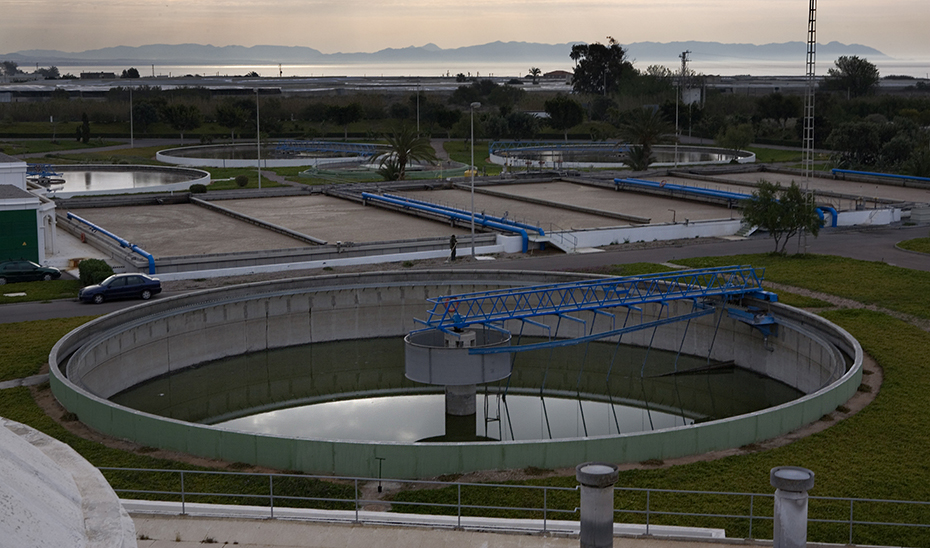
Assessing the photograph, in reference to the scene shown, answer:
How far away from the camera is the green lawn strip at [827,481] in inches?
768

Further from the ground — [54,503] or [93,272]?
[54,503]

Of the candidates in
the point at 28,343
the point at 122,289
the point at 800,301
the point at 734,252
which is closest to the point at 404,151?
the point at 734,252

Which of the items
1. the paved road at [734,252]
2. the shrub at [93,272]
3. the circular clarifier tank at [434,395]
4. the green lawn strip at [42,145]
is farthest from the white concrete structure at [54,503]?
the green lawn strip at [42,145]

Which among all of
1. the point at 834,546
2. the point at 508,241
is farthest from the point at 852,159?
the point at 834,546

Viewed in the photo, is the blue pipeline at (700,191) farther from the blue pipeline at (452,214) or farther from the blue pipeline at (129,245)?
the blue pipeline at (129,245)

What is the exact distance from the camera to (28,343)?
32562 mm

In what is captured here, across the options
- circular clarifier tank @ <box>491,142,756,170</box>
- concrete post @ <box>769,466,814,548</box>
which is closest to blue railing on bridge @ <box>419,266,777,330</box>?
concrete post @ <box>769,466,814,548</box>

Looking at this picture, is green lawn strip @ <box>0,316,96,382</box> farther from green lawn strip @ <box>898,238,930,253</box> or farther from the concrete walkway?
green lawn strip @ <box>898,238,930,253</box>

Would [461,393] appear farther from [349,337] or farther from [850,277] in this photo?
[850,277]

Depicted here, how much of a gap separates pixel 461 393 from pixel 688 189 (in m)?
37.7

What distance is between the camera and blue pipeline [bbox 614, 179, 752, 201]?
60.5 meters

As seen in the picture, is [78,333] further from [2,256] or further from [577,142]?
[577,142]

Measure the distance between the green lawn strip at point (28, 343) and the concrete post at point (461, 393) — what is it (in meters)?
12.1

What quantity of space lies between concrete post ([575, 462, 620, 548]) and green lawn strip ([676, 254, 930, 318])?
82.1ft
